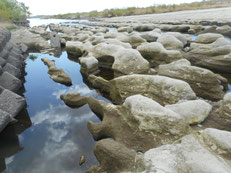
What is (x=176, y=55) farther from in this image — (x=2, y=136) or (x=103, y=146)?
(x=2, y=136)

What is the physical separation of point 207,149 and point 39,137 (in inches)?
178

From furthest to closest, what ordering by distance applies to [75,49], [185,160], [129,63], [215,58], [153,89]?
1. [75,49]
2. [215,58]
3. [129,63]
4. [153,89]
5. [185,160]

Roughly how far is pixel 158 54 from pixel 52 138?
7245 mm

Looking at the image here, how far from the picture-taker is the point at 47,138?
15.8 feet

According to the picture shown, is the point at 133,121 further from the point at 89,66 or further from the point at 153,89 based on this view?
the point at 89,66

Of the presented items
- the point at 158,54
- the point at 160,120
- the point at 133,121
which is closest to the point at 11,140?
the point at 133,121

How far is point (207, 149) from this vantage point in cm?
316

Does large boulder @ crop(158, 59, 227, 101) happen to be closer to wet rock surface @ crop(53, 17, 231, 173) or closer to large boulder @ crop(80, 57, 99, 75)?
wet rock surface @ crop(53, 17, 231, 173)

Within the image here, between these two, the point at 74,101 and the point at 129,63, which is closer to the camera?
the point at 74,101

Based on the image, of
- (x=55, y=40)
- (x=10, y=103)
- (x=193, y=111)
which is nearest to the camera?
(x=193, y=111)

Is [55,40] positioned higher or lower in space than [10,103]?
higher

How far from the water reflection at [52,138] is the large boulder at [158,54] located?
4299mm

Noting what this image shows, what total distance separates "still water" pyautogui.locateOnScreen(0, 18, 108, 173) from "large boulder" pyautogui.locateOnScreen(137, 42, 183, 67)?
430cm

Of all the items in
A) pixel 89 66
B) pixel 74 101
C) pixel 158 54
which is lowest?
pixel 74 101
